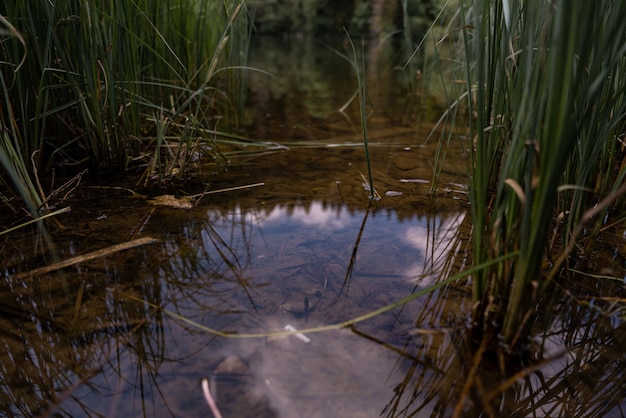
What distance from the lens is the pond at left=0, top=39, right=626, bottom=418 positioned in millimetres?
597

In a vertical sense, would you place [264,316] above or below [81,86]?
below

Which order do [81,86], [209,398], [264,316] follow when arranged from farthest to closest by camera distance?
[81,86], [264,316], [209,398]

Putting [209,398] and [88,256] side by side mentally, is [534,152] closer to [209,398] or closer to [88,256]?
[209,398]

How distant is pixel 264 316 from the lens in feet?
2.48

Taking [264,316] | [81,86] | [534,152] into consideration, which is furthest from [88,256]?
[534,152]

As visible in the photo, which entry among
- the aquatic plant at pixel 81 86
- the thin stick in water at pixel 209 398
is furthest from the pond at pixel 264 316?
the aquatic plant at pixel 81 86

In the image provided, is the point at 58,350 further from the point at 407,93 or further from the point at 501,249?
the point at 407,93

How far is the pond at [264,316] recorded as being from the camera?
597 millimetres

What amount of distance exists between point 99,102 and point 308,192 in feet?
2.08

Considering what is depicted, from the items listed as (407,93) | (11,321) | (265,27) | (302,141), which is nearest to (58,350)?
(11,321)

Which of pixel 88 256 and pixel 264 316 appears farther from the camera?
pixel 88 256

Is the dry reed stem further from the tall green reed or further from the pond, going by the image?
the tall green reed

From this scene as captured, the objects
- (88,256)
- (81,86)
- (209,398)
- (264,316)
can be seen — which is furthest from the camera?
(81,86)

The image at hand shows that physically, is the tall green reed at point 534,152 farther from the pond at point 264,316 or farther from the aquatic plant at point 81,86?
the aquatic plant at point 81,86
